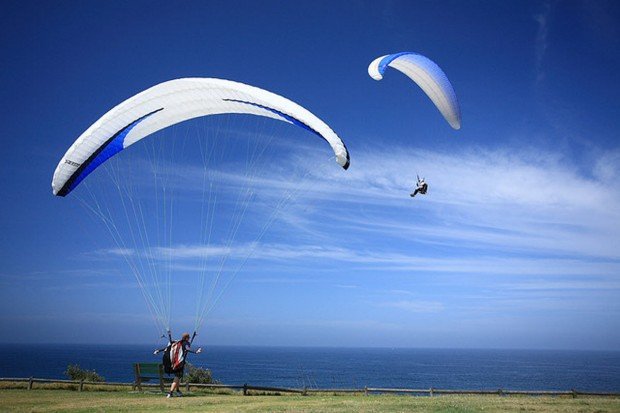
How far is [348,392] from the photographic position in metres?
17.2

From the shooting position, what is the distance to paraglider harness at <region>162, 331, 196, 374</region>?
12.5 metres

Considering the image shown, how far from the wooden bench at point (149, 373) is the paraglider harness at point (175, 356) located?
8.12ft

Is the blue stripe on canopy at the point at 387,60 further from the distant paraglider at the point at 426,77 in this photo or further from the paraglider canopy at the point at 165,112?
the paraglider canopy at the point at 165,112

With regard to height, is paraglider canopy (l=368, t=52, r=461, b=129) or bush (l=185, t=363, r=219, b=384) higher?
paraglider canopy (l=368, t=52, r=461, b=129)

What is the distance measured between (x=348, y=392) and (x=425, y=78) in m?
11.9

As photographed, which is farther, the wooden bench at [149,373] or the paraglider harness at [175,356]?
the wooden bench at [149,373]

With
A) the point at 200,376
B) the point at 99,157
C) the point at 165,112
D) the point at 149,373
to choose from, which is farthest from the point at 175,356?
the point at 200,376

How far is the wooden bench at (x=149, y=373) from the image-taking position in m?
14.8

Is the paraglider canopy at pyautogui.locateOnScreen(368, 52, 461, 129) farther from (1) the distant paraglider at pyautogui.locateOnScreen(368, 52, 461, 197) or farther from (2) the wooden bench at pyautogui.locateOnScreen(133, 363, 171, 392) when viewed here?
(2) the wooden bench at pyautogui.locateOnScreen(133, 363, 171, 392)

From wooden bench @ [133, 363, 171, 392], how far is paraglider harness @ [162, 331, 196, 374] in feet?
8.12

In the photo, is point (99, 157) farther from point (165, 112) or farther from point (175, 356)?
point (175, 356)

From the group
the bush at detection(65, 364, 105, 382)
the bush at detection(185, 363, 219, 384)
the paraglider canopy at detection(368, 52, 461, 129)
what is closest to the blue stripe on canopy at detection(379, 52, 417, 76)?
the paraglider canopy at detection(368, 52, 461, 129)

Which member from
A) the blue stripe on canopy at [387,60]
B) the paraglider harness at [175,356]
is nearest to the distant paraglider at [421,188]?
the blue stripe on canopy at [387,60]

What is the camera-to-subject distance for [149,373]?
49.8ft
